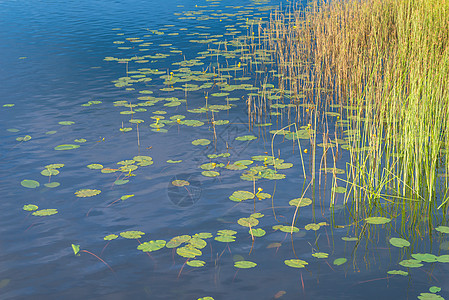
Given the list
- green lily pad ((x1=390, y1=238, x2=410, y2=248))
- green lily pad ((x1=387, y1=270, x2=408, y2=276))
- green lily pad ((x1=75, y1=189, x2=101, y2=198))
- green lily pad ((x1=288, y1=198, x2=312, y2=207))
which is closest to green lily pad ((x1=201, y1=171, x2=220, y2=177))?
green lily pad ((x1=288, y1=198, x2=312, y2=207))

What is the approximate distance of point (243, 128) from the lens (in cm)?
704

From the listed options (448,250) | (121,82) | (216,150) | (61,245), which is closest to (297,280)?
(448,250)

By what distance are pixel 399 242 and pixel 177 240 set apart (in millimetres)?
1951

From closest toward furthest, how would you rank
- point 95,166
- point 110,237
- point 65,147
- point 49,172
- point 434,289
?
1. point 434,289
2. point 110,237
3. point 49,172
4. point 95,166
5. point 65,147

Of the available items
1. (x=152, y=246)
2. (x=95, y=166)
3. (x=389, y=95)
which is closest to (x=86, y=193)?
(x=95, y=166)

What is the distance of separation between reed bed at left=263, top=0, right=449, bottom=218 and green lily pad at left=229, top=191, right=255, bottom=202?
1.03 m

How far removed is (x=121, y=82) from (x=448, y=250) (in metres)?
7.27

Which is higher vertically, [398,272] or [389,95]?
[389,95]

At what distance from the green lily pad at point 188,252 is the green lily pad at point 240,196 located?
3.17 ft

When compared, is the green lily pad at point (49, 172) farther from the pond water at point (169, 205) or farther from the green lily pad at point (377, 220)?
the green lily pad at point (377, 220)

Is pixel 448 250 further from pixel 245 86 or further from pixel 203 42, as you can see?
pixel 203 42

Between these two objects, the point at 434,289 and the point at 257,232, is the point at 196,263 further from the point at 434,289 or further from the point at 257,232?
the point at 434,289

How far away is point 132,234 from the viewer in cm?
434

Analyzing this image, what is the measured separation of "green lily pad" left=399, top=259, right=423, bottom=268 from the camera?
3754 mm
